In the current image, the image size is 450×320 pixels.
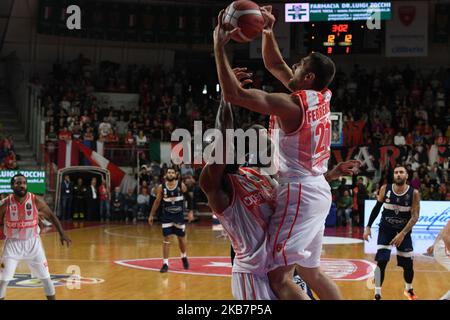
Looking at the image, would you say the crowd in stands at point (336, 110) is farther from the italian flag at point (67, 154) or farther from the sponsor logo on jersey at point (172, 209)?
the sponsor logo on jersey at point (172, 209)

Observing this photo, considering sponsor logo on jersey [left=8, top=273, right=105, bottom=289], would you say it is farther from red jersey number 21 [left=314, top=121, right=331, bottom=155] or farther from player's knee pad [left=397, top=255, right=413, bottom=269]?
red jersey number 21 [left=314, top=121, right=331, bottom=155]

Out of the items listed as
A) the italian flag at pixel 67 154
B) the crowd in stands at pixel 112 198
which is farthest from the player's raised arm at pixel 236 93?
the italian flag at pixel 67 154

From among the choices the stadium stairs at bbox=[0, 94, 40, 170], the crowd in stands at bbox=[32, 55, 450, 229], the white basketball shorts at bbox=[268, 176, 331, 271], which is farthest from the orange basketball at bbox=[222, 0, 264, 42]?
the stadium stairs at bbox=[0, 94, 40, 170]

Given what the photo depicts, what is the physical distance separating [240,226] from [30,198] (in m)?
4.29

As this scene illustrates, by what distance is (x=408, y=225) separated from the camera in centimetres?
854

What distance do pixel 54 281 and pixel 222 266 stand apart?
3.11 meters

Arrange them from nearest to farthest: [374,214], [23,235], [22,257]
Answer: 1. [22,257]
2. [23,235]
3. [374,214]

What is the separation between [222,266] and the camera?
11.9 meters

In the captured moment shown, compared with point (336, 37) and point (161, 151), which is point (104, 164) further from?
point (336, 37)

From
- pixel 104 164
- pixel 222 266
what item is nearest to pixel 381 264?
pixel 222 266

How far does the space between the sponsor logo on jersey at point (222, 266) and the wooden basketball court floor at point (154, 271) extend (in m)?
0.02

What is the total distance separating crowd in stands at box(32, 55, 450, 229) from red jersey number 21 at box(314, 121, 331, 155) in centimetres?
1532
